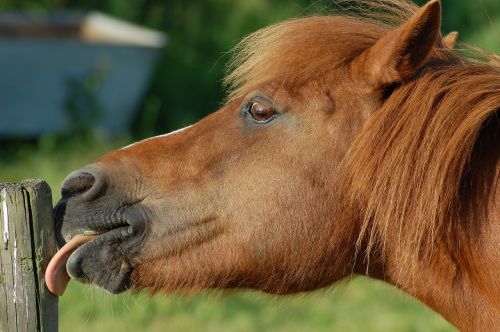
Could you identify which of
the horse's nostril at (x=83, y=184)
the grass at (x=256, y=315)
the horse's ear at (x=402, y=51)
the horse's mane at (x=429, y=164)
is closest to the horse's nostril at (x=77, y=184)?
the horse's nostril at (x=83, y=184)

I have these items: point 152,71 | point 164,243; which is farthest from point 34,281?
point 152,71

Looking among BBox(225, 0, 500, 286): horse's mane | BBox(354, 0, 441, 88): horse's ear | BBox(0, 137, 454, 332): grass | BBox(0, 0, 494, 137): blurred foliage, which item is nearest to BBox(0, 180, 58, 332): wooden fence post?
BBox(225, 0, 500, 286): horse's mane

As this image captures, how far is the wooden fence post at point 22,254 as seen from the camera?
2.51 m

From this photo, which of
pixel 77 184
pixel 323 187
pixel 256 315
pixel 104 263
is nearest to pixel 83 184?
pixel 77 184

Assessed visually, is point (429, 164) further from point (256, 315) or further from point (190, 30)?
point (190, 30)

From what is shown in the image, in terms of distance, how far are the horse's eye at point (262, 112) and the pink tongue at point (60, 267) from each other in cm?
65

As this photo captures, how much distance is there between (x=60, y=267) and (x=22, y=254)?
0.52 feet

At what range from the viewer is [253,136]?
9.36 ft

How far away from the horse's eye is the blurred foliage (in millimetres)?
7160

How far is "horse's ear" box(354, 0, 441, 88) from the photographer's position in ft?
8.36

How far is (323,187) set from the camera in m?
2.74

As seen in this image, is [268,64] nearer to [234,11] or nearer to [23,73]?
[23,73]

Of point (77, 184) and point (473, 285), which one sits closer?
point (473, 285)

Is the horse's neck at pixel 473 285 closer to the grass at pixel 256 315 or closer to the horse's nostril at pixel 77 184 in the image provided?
the horse's nostril at pixel 77 184
